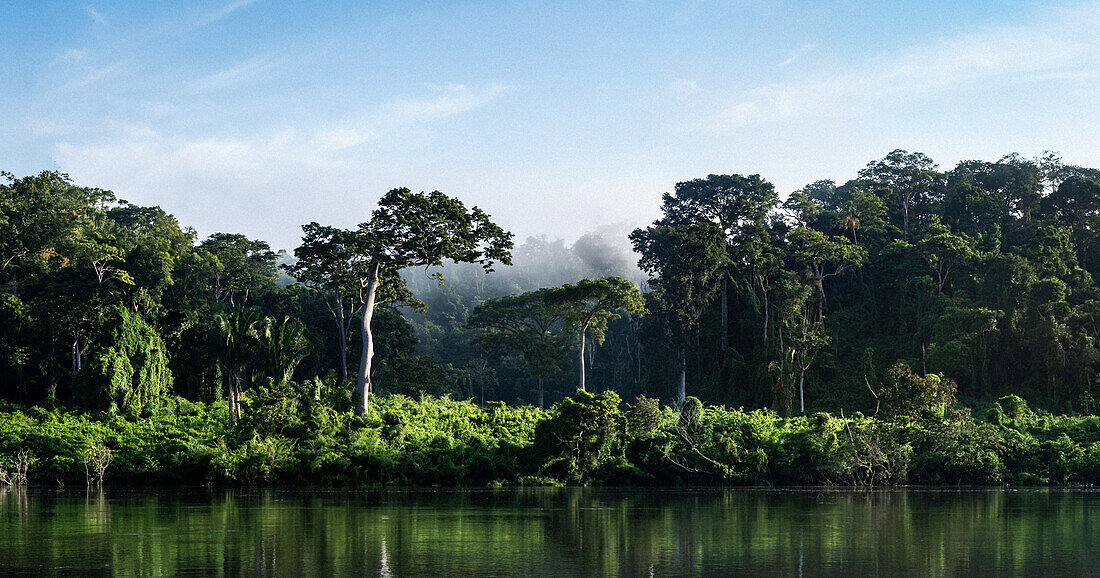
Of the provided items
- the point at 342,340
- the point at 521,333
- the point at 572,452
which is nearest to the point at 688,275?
the point at 521,333

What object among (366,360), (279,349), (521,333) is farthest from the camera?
(521,333)

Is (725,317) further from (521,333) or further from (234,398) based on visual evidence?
(234,398)

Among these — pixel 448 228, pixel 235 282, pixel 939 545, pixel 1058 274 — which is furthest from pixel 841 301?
pixel 939 545

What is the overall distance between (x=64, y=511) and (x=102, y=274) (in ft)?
90.4

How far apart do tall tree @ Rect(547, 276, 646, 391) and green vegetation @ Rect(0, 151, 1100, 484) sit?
18cm

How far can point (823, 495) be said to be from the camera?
29391mm

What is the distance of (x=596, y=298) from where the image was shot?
2239 inches

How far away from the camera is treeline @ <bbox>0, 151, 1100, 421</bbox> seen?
41625 mm

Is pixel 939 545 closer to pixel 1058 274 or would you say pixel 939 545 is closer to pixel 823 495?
pixel 823 495

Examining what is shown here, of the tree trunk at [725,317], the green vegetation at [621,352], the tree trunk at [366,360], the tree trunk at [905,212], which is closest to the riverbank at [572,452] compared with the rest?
the green vegetation at [621,352]

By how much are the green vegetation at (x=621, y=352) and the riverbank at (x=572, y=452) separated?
0.11 m

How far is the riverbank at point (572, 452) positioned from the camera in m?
33.6

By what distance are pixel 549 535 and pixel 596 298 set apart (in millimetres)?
39621

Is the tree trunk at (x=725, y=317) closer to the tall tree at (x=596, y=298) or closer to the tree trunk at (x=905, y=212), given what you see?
the tall tree at (x=596, y=298)
